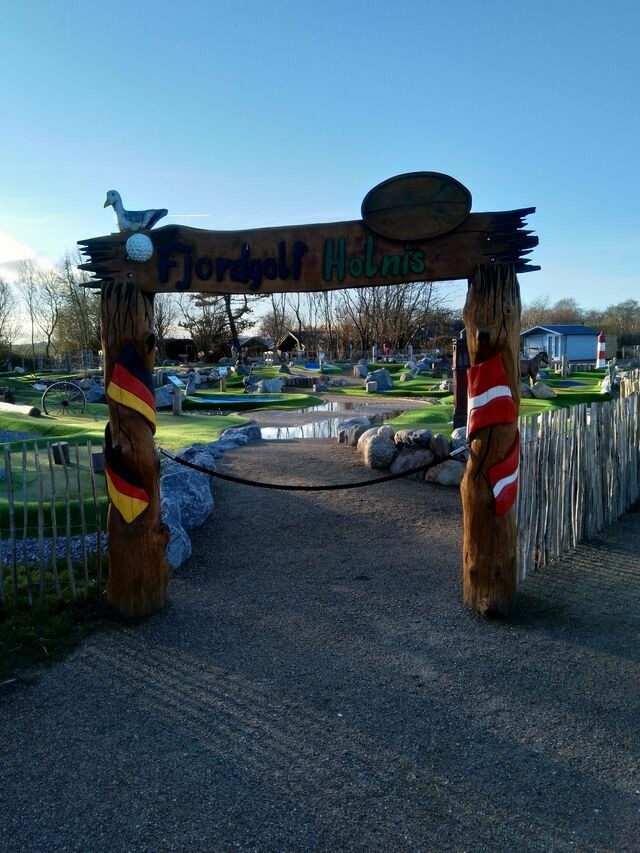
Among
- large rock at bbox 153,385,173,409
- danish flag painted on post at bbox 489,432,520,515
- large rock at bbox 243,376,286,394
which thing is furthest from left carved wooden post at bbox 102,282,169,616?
large rock at bbox 243,376,286,394

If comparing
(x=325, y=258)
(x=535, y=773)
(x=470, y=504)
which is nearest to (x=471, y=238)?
(x=325, y=258)

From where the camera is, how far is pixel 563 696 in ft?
11.6

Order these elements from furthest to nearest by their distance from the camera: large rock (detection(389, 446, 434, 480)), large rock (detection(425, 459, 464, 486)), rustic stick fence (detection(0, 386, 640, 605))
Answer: large rock (detection(389, 446, 434, 480)) → large rock (detection(425, 459, 464, 486)) → rustic stick fence (detection(0, 386, 640, 605))

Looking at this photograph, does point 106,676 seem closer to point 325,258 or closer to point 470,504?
point 470,504

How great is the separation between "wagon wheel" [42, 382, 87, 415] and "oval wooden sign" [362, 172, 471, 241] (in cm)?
1516

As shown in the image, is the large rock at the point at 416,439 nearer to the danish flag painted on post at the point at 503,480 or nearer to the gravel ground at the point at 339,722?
the gravel ground at the point at 339,722

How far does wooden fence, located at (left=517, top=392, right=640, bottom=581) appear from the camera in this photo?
5.25 m

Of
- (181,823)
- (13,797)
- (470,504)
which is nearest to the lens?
(181,823)

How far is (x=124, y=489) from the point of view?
457 centimetres

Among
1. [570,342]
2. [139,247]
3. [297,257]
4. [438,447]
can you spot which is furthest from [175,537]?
[570,342]

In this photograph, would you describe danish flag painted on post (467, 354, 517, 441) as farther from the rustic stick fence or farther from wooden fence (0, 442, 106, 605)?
wooden fence (0, 442, 106, 605)

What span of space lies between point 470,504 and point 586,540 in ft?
8.31

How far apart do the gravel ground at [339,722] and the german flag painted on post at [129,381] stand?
160cm

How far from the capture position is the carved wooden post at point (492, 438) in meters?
4.30
